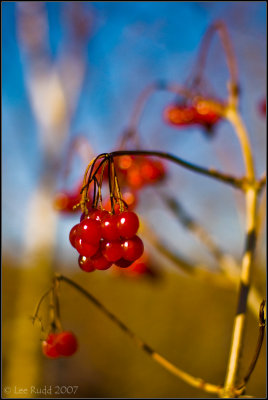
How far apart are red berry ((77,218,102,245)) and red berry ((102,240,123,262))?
40mm

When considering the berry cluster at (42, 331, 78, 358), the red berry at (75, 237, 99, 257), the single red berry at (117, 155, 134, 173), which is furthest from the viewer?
the single red berry at (117, 155, 134, 173)

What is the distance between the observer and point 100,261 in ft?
2.77

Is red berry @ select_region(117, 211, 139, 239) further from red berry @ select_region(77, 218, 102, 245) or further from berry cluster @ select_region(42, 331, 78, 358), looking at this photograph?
berry cluster @ select_region(42, 331, 78, 358)

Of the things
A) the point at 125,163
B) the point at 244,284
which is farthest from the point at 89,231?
the point at 125,163

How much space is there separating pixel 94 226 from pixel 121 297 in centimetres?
815

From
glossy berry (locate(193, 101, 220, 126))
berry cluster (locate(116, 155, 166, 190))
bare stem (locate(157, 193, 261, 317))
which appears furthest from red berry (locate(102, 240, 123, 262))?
glossy berry (locate(193, 101, 220, 126))

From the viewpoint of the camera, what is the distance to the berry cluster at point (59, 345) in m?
1.04

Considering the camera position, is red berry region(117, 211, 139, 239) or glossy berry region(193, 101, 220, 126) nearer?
red berry region(117, 211, 139, 239)

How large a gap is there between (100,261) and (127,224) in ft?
0.33

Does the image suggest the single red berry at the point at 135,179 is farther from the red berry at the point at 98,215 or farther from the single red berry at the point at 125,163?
the red berry at the point at 98,215

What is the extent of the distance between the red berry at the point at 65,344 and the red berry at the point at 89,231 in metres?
0.36

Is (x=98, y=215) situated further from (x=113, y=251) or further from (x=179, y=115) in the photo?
(x=179, y=115)

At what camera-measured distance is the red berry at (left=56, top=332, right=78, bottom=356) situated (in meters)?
1.04

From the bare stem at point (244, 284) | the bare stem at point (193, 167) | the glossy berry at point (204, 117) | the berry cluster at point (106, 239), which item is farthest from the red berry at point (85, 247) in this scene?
the glossy berry at point (204, 117)
